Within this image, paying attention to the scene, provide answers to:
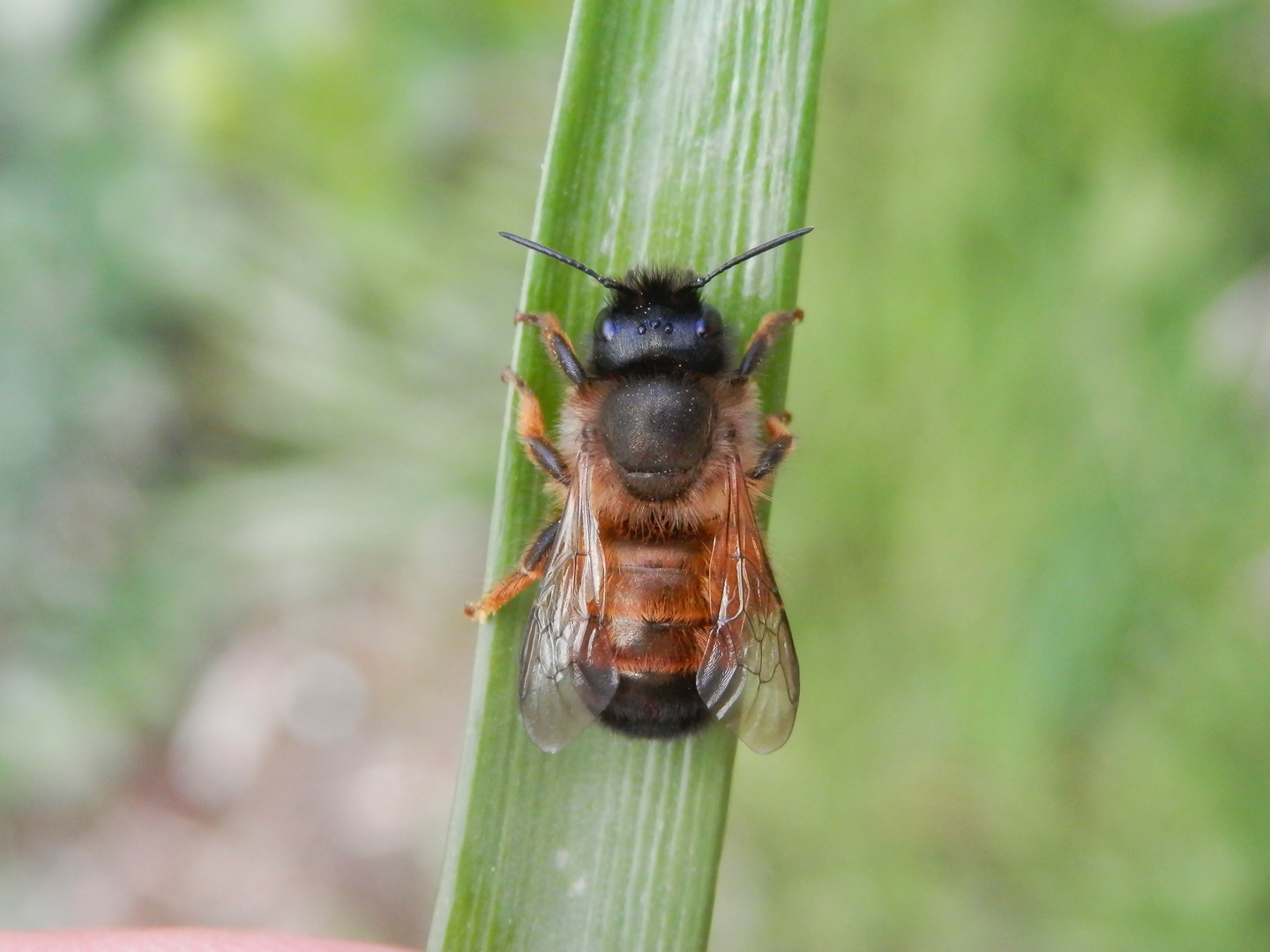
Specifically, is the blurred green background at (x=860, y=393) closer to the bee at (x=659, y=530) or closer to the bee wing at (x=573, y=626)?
the bee at (x=659, y=530)

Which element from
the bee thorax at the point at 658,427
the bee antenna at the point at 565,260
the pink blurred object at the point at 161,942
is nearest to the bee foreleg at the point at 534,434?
the bee thorax at the point at 658,427

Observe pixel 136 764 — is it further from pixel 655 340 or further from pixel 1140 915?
pixel 1140 915

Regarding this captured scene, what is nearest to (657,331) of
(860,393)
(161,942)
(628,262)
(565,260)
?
(628,262)

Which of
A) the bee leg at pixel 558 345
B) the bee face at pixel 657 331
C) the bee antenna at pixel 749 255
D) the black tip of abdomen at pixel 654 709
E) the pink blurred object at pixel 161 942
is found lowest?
the pink blurred object at pixel 161 942

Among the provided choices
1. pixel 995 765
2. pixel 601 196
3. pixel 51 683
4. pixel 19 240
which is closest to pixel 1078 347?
pixel 995 765

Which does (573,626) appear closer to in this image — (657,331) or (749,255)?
(657,331)
